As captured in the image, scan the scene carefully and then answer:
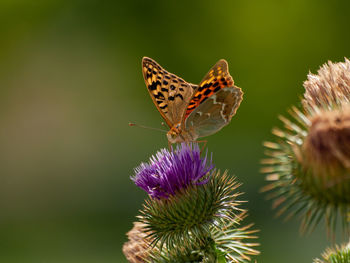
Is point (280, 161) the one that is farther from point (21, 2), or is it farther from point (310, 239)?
point (21, 2)

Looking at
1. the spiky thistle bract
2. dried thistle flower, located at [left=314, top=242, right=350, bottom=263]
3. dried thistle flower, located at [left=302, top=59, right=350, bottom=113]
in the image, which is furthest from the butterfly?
dried thistle flower, located at [left=314, top=242, right=350, bottom=263]

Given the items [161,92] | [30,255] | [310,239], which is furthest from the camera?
[30,255]

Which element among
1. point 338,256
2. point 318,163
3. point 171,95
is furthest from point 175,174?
point 318,163

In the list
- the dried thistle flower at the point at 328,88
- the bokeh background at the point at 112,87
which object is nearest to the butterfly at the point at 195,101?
the dried thistle flower at the point at 328,88

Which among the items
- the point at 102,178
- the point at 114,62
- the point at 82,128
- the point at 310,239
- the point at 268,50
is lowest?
the point at 310,239

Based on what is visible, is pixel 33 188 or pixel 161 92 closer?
pixel 161 92

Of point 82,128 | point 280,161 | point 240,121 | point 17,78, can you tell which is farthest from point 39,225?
point 280,161
